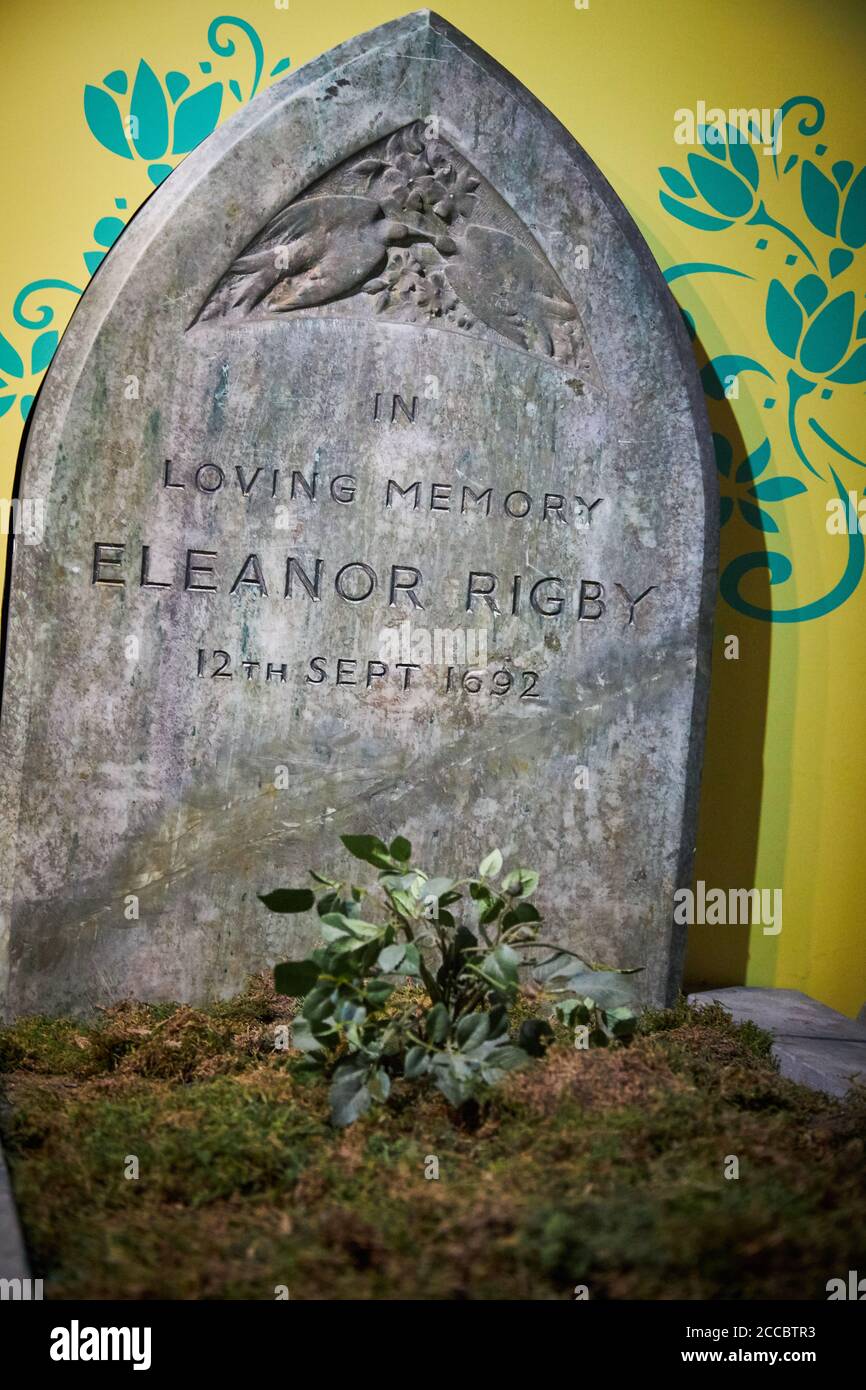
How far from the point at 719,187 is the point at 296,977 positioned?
235 centimetres

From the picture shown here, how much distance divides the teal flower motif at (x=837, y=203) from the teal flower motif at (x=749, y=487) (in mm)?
550

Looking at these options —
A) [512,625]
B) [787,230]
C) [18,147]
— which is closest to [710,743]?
[512,625]

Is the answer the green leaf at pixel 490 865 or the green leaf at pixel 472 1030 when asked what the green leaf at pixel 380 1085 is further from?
the green leaf at pixel 490 865

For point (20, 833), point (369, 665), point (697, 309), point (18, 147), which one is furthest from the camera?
point (697, 309)

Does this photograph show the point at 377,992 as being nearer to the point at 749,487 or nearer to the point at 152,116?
the point at 749,487

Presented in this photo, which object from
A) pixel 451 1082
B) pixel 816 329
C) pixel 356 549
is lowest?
pixel 451 1082

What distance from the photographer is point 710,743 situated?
2.95 meters

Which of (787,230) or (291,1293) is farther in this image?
(787,230)

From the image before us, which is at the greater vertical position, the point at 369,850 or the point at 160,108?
the point at 160,108

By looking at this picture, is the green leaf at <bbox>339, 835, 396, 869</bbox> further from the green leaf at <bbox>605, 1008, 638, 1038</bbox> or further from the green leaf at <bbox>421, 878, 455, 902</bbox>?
the green leaf at <bbox>605, 1008, 638, 1038</bbox>

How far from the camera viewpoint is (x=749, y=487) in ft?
9.69

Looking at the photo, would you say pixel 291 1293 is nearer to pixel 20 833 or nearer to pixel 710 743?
pixel 20 833

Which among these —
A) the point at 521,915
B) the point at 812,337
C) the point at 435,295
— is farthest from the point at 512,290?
the point at 521,915
